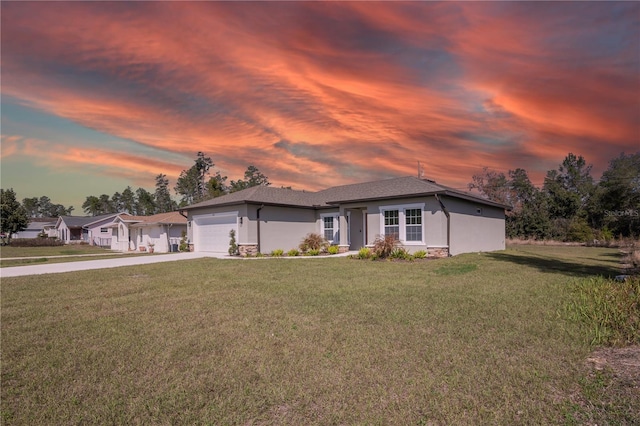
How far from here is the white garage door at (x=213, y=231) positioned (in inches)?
840

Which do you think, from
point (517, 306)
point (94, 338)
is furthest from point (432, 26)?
point (94, 338)

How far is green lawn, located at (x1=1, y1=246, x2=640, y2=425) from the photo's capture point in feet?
10.3

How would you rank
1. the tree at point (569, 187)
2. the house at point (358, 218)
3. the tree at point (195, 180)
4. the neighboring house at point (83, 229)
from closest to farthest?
the house at point (358, 218) < the tree at point (569, 187) < the neighboring house at point (83, 229) < the tree at point (195, 180)

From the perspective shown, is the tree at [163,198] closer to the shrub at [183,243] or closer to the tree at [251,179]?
the tree at [251,179]

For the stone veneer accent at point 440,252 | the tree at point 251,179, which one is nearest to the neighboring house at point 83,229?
the tree at point 251,179

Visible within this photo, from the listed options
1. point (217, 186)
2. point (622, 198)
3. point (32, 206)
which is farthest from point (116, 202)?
point (622, 198)

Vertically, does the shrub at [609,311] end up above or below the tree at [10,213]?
below

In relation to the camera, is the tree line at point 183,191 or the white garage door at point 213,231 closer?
the white garage door at point 213,231

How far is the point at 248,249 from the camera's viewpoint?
777 inches

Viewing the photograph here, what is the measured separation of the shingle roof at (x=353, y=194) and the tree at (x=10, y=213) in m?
35.9

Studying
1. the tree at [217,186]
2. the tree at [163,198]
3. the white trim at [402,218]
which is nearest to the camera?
the white trim at [402,218]

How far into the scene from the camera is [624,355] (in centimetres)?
418

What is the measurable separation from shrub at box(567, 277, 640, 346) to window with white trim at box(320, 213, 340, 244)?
1448 cm

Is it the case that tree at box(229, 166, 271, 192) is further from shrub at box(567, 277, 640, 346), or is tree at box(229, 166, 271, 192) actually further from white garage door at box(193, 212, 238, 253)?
shrub at box(567, 277, 640, 346)
